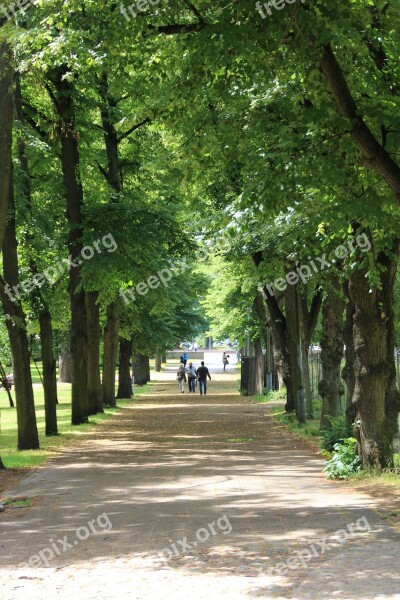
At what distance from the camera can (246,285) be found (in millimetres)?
26438

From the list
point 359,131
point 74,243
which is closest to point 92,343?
point 74,243

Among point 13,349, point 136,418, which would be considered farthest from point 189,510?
point 136,418

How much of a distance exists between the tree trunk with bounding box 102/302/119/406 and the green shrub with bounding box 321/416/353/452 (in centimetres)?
1892

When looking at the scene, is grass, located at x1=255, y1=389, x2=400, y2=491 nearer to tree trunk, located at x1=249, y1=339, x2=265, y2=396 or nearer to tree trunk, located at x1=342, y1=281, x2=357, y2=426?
tree trunk, located at x1=342, y1=281, x2=357, y2=426

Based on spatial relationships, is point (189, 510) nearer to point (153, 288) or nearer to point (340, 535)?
point (340, 535)

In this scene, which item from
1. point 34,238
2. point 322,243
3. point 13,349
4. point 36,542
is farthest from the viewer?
point 34,238

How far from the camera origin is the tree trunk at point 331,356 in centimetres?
2075

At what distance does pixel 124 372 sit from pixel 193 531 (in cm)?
3476

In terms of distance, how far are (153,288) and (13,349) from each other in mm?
10318

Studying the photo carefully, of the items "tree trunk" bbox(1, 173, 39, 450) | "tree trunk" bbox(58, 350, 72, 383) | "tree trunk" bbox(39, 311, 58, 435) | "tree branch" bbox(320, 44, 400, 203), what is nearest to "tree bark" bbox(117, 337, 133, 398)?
"tree trunk" bbox(58, 350, 72, 383)

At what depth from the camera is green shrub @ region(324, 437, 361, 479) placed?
45.1 feet

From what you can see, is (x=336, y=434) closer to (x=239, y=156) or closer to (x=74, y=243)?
(x=239, y=156)

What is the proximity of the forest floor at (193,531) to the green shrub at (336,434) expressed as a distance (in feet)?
1.31

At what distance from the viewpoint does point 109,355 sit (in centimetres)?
3506
